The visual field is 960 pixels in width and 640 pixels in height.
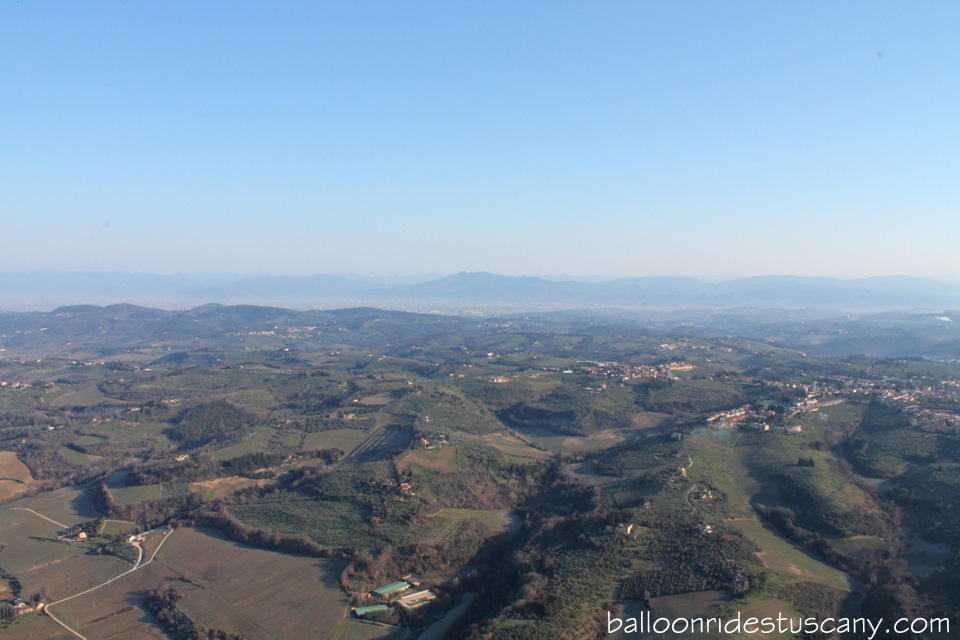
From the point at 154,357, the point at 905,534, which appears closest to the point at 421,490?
the point at 905,534

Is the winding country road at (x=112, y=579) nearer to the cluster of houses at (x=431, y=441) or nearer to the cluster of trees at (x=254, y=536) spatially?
the cluster of trees at (x=254, y=536)

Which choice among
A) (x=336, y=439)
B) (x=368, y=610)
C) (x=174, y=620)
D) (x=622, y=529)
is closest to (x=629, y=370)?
(x=336, y=439)

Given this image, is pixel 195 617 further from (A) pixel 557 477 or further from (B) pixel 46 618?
(A) pixel 557 477

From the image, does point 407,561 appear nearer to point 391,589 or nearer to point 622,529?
point 391,589

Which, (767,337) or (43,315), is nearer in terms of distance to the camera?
(767,337)

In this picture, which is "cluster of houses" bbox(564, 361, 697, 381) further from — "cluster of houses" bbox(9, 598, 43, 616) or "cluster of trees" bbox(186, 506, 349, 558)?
"cluster of houses" bbox(9, 598, 43, 616)

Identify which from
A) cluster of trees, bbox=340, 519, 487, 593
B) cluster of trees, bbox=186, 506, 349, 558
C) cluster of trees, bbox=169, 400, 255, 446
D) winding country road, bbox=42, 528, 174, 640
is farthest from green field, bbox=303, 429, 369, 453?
cluster of trees, bbox=340, 519, 487, 593

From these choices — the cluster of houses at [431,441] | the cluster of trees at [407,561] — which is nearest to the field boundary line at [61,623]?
the cluster of trees at [407,561]
